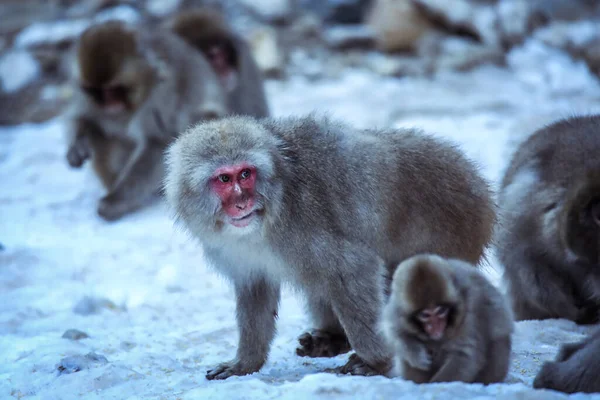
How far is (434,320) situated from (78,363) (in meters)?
1.89

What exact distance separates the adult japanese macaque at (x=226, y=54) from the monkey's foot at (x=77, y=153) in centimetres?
159

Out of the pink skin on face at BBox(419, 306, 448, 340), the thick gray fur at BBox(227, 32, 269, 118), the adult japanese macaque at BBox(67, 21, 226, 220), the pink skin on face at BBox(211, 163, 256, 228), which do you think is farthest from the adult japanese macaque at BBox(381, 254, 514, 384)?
the thick gray fur at BBox(227, 32, 269, 118)

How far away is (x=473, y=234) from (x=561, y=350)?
0.89 metres

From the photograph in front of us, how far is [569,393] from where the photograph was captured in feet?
9.92

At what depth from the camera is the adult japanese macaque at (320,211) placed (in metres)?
3.67

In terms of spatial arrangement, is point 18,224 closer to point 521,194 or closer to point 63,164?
point 63,164

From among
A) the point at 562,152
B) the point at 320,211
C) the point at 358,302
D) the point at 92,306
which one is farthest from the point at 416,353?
the point at 92,306

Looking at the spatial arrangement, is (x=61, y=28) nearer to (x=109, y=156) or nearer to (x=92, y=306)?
(x=109, y=156)

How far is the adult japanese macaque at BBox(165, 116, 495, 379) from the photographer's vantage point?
3.67 metres

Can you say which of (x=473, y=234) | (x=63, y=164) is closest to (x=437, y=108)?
(x=63, y=164)

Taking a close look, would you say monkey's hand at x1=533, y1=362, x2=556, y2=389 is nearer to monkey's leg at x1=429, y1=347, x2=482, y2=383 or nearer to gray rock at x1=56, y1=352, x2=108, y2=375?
monkey's leg at x1=429, y1=347, x2=482, y2=383

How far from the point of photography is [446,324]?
3.04 metres

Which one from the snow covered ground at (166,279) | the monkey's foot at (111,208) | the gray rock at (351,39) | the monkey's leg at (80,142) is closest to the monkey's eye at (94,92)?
the monkey's leg at (80,142)

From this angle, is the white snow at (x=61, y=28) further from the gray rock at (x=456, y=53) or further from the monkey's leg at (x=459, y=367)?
the monkey's leg at (x=459, y=367)
